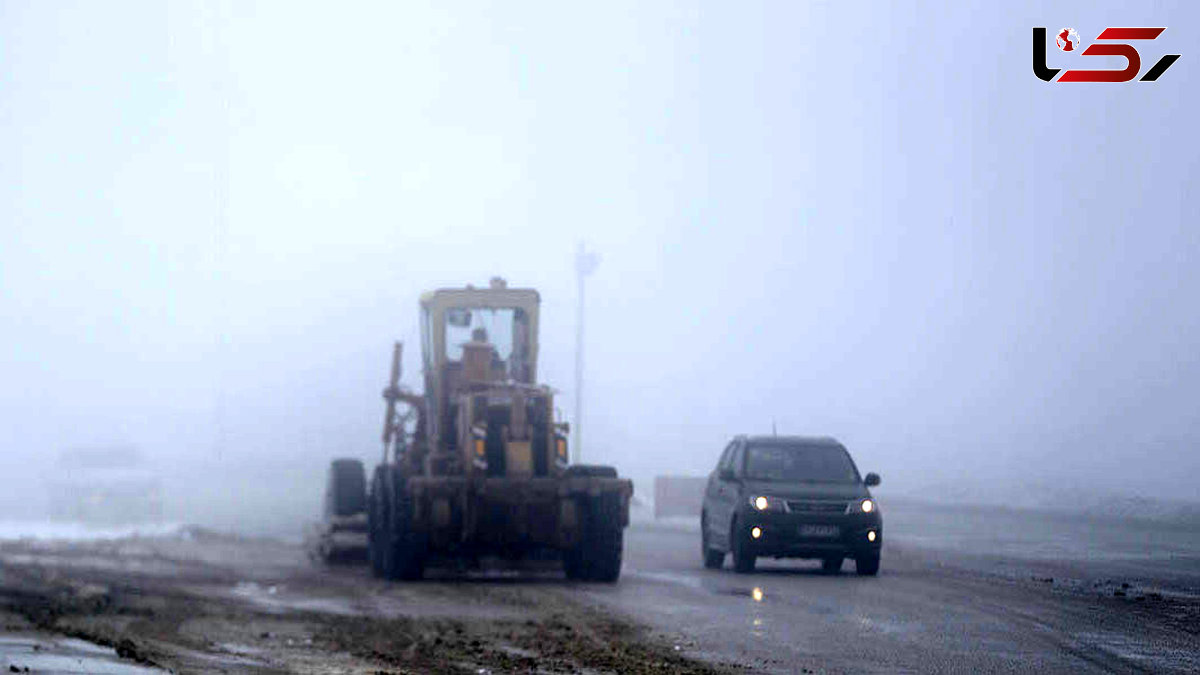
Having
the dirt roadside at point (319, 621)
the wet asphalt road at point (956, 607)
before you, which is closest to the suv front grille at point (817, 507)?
the wet asphalt road at point (956, 607)

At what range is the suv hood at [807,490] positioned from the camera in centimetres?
2372

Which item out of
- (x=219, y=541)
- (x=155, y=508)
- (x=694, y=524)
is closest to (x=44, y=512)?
(x=155, y=508)

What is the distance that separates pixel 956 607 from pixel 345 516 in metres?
12.5

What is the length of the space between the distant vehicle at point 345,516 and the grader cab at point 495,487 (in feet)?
6.55

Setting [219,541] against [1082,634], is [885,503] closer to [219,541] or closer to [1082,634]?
[219,541]

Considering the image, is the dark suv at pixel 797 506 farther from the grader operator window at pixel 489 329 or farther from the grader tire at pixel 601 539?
the grader operator window at pixel 489 329

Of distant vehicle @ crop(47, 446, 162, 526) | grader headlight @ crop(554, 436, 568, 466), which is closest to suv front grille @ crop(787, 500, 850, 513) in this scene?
grader headlight @ crop(554, 436, 568, 466)

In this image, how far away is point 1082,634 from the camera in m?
14.9

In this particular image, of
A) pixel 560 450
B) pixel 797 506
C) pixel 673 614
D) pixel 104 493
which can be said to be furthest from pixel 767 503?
pixel 104 493

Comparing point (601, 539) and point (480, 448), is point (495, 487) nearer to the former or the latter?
point (480, 448)

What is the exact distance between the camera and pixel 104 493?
51.1 metres

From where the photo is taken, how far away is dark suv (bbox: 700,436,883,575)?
23.5 metres

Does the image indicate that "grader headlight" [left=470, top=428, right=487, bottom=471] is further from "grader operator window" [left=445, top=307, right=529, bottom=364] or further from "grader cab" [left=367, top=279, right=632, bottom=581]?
"grader operator window" [left=445, top=307, right=529, bottom=364]

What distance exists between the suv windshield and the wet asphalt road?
4.20 feet
